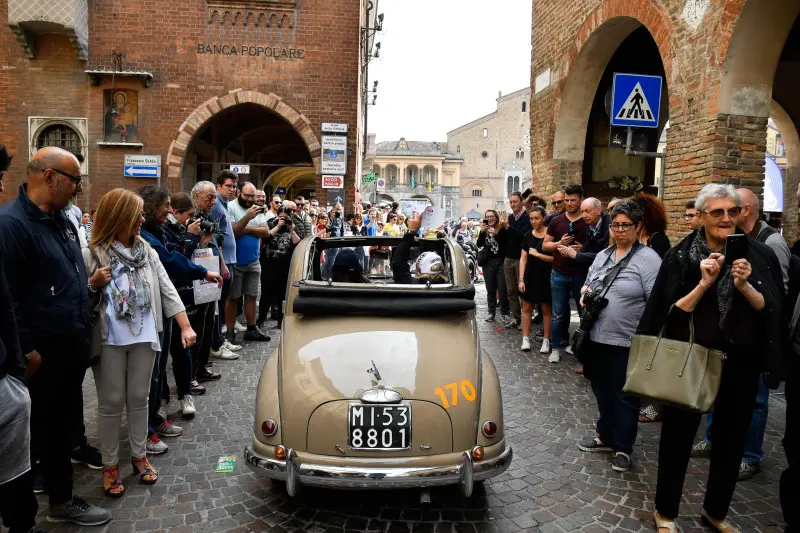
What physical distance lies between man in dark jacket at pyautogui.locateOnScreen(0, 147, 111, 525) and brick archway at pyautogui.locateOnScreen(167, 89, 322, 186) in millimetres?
13606

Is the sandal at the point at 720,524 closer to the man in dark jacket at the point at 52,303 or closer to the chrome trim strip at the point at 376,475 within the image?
the chrome trim strip at the point at 376,475

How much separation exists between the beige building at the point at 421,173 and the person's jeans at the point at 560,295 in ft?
242

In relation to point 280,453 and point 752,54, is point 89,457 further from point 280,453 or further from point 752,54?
point 752,54

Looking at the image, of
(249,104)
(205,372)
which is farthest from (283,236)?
(249,104)

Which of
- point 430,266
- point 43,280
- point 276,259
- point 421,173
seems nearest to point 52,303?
point 43,280

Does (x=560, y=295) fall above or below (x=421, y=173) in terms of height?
below

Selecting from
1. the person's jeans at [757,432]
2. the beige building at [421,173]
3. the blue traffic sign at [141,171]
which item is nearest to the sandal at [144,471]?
the person's jeans at [757,432]

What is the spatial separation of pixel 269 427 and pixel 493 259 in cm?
694

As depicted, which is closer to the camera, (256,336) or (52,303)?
(52,303)

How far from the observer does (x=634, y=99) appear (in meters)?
7.14

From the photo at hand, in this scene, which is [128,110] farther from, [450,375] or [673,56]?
[450,375]

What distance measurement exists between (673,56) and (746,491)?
6280 mm

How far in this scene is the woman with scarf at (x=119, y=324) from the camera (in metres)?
3.42

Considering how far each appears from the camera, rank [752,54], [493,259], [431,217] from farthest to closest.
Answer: [431,217] → [493,259] → [752,54]
